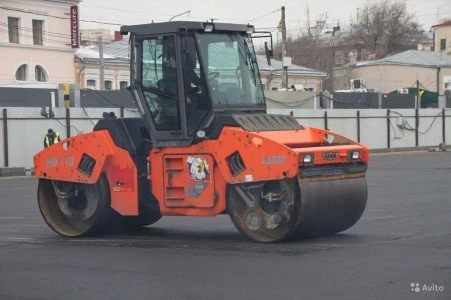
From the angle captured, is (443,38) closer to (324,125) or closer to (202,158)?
(324,125)

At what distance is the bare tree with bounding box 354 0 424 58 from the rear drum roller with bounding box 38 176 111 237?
91.3 m

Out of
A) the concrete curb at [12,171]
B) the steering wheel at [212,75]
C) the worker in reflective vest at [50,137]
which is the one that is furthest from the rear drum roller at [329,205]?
the concrete curb at [12,171]

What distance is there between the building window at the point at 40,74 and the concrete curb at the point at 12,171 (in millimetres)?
32471

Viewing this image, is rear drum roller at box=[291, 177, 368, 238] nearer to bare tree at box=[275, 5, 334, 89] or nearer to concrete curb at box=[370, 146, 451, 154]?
concrete curb at box=[370, 146, 451, 154]

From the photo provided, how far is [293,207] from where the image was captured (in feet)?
41.1

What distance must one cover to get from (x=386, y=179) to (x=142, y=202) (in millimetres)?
14918

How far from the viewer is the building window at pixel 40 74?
2616 inches

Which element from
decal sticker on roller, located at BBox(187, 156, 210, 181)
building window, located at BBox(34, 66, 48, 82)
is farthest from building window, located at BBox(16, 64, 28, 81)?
decal sticker on roller, located at BBox(187, 156, 210, 181)

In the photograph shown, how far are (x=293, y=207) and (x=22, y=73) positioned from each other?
181 feet

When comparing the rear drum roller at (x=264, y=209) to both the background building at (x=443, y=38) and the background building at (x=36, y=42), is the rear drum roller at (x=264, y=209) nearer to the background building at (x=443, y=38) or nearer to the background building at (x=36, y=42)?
the background building at (x=36, y=42)

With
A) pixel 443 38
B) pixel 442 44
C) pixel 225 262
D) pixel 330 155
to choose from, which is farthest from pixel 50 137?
pixel 443 38

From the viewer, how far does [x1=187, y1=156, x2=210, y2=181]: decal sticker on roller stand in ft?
43.7

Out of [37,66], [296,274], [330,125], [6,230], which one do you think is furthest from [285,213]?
[37,66]

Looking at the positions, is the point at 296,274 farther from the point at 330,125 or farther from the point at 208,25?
the point at 330,125
